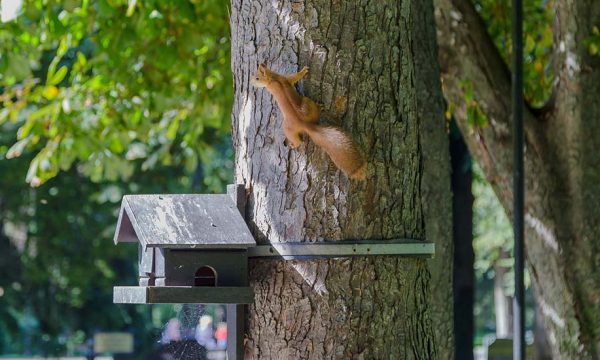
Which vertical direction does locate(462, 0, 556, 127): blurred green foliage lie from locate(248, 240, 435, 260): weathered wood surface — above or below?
above

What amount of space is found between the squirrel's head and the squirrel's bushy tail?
182mm

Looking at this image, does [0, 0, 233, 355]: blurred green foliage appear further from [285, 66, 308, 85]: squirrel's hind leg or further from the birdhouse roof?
[285, 66, 308, 85]: squirrel's hind leg

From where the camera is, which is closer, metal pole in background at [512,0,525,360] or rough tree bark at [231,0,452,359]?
rough tree bark at [231,0,452,359]

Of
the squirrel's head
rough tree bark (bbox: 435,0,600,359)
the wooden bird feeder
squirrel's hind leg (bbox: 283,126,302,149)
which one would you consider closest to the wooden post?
the wooden bird feeder

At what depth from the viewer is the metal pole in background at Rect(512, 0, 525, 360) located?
405cm

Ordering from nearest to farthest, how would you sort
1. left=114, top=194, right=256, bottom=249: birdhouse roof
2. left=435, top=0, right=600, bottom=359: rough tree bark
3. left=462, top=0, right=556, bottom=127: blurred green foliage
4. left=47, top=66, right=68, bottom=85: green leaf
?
left=114, top=194, right=256, bottom=249: birdhouse roof, left=435, top=0, right=600, bottom=359: rough tree bark, left=462, top=0, right=556, bottom=127: blurred green foliage, left=47, top=66, right=68, bottom=85: green leaf

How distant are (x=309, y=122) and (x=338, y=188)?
0.21m

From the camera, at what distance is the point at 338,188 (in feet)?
10.3

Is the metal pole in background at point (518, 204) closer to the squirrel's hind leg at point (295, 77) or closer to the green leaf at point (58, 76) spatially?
the squirrel's hind leg at point (295, 77)

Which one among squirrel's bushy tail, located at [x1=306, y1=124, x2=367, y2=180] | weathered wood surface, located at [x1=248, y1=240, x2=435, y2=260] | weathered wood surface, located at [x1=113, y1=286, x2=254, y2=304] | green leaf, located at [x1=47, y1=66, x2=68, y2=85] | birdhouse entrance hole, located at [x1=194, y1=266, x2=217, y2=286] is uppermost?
green leaf, located at [x1=47, y1=66, x2=68, y2=85]

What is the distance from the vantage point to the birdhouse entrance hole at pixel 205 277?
3.36 metres

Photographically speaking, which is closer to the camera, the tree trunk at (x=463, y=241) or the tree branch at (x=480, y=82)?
the tree branch at (x=480, y=82)

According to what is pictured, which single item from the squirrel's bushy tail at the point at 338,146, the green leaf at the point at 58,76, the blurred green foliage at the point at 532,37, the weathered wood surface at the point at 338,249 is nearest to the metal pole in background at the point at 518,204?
the weathered wood surface at the point at 338,249

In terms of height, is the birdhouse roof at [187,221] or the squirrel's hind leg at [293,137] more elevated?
the squirrel's hind leg at [293,137]
